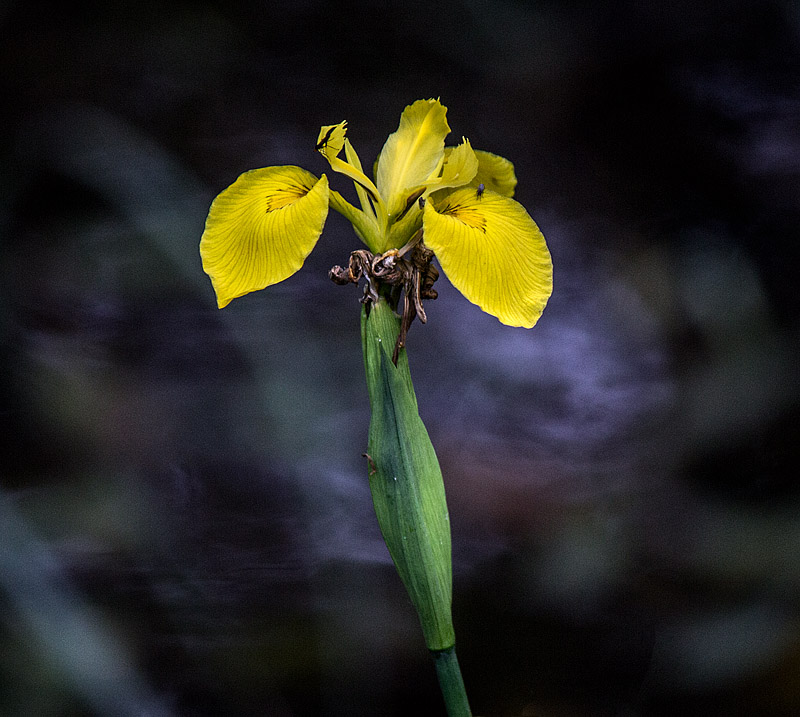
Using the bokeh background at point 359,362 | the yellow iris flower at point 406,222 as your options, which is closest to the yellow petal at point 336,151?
the yellow iris flower at point 406,222

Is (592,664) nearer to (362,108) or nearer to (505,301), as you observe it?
(505,301)

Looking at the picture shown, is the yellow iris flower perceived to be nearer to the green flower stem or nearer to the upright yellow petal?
the upright yellow petal

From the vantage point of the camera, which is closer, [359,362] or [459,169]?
[459,169]

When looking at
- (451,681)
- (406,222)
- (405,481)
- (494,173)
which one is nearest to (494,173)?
(494,173)

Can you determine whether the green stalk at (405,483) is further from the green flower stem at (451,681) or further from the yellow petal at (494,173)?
the yellow petal at (494,173)

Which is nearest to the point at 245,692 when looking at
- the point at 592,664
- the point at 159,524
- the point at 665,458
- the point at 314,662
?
the point at 314,662

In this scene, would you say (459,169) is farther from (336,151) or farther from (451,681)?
(451,681)

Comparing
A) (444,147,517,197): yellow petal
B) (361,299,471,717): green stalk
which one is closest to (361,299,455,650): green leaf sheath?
A: (361,299,471,717): green stalk
